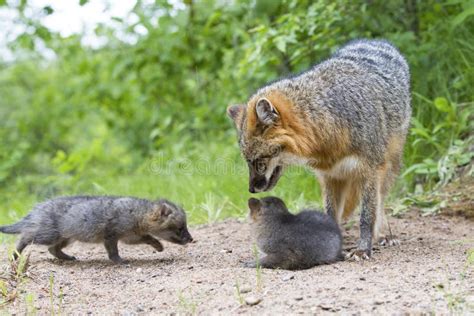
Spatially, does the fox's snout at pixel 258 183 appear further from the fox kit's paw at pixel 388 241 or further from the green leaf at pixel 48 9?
the green leaf at pixel 48 9

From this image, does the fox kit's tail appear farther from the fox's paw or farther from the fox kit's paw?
the fox kit's paw

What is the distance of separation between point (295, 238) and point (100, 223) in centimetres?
186

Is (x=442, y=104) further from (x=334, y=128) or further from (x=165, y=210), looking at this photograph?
(x=165, y=210)

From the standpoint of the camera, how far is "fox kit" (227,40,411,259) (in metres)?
5.65

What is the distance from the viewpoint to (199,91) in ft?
39.8

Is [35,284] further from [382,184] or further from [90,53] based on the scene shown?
[90,53]

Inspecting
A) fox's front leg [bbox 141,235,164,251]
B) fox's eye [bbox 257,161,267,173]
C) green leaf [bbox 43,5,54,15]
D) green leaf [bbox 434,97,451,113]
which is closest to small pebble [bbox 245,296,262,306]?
fox's eye [bbox 257,161,267,173]

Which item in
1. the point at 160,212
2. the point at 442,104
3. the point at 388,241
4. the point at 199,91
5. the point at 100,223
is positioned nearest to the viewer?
the point at 100,223

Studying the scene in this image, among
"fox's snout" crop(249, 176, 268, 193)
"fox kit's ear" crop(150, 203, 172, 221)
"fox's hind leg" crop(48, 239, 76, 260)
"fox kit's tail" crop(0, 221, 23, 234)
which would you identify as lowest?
"fox's hind leg" crop(48, 239, 76, 260)

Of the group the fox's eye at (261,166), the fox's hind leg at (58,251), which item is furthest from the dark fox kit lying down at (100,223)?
the fox's eye at (261,166)

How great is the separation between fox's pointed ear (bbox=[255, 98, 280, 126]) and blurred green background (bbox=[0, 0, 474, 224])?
2184 millimetres

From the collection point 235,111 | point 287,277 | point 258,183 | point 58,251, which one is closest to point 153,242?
point 58,251

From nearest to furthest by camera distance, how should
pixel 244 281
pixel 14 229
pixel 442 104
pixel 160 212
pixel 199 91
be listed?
pixel 244 281 < pixel 14 229 < pixel 160 212 < pixel 442 104 < pixel 199 91

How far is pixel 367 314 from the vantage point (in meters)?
3.92
